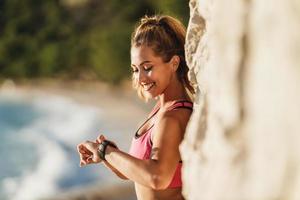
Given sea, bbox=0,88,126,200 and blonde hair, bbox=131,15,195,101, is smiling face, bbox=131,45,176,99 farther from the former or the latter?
sea, bbox=0,88,126,200

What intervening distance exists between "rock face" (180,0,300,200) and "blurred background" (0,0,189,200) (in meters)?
6.44

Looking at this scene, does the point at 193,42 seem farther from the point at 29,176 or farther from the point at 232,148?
the point at 29,176

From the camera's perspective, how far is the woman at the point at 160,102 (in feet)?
6.49

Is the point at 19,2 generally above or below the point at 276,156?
above

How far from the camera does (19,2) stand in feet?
92.5

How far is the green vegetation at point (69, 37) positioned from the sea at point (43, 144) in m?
1.66

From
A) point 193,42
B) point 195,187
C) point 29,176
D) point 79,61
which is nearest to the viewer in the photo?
point 195,187

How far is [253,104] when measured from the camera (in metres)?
1.25

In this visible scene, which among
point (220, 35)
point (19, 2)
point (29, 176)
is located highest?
point (19, 2)

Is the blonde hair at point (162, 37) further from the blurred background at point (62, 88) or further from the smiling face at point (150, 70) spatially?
the blurred background at point (62, 88)

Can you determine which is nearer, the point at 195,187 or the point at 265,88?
the point at 265,88

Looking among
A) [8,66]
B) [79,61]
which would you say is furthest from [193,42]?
[8,66]

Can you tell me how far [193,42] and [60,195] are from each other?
605 cm


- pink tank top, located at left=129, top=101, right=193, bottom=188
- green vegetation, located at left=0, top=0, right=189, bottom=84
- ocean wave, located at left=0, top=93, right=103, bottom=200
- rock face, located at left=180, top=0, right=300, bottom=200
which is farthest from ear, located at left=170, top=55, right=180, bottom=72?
green vegetation, located at left=0, top=0, right=189, bottom=84
